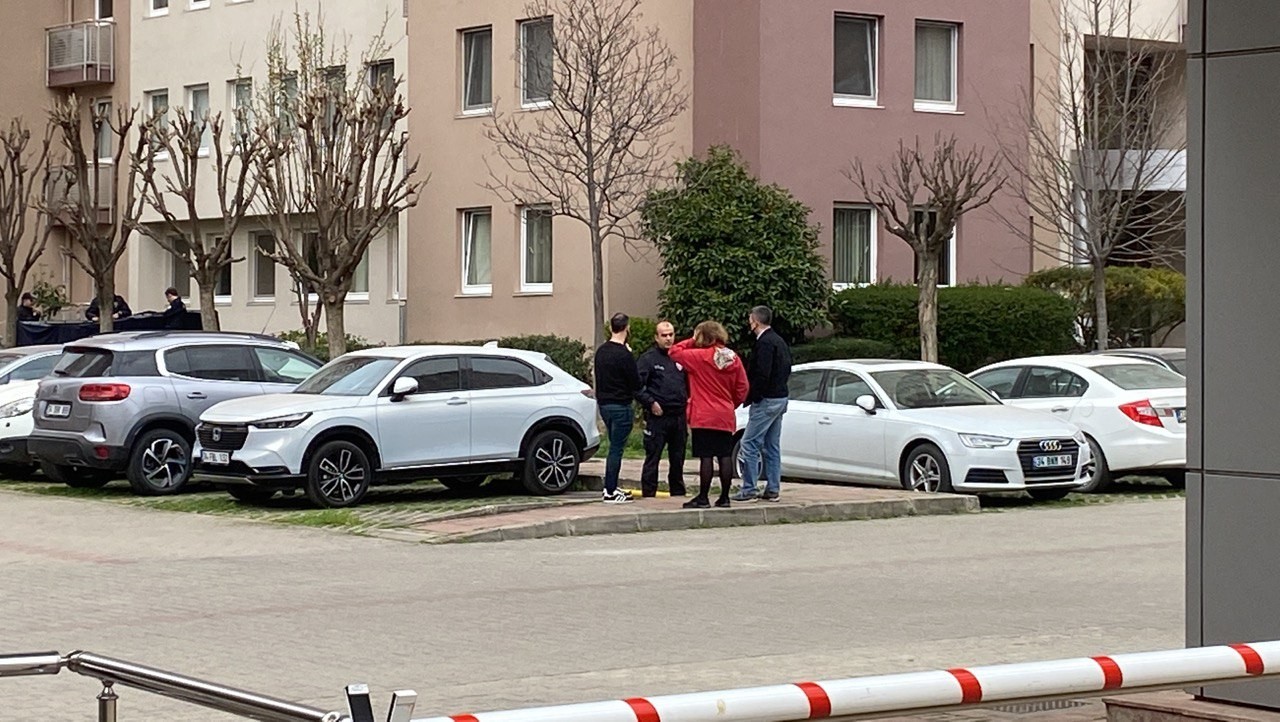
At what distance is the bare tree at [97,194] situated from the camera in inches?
1444

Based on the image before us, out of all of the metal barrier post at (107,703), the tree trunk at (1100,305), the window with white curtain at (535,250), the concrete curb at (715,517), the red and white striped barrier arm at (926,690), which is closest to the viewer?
the red and white striped barrier arm at (926,690)

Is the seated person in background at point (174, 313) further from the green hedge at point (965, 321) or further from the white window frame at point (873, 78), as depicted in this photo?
the white window frame at point (873, 78)

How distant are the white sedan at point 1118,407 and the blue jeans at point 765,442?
3432 mm

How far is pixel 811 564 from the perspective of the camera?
15.9 meters

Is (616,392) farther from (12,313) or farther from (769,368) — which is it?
(12,313)

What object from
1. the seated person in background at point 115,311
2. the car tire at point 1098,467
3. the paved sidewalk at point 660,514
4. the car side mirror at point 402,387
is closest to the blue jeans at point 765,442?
the paved sidewalk at point 660,514

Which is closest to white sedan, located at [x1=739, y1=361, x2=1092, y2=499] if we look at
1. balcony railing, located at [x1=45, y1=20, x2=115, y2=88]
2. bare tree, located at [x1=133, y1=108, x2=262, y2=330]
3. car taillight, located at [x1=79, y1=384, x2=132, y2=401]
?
car taillight, located at [x1=79, y1=384, x2=132, y2=401]

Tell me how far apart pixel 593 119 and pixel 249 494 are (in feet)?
41.5

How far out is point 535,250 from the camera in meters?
35.6

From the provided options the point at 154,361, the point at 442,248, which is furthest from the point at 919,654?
the point at 442,248

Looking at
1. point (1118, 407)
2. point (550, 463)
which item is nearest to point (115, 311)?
point (550, 463)

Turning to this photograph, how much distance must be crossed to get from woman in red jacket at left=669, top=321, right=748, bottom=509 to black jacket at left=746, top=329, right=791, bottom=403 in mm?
464

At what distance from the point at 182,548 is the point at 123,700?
24.5 feet

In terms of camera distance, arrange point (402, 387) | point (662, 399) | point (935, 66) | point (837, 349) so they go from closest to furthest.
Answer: point (662, 399) → point (402, 387) → point (837, 349) → point (935, 66)
